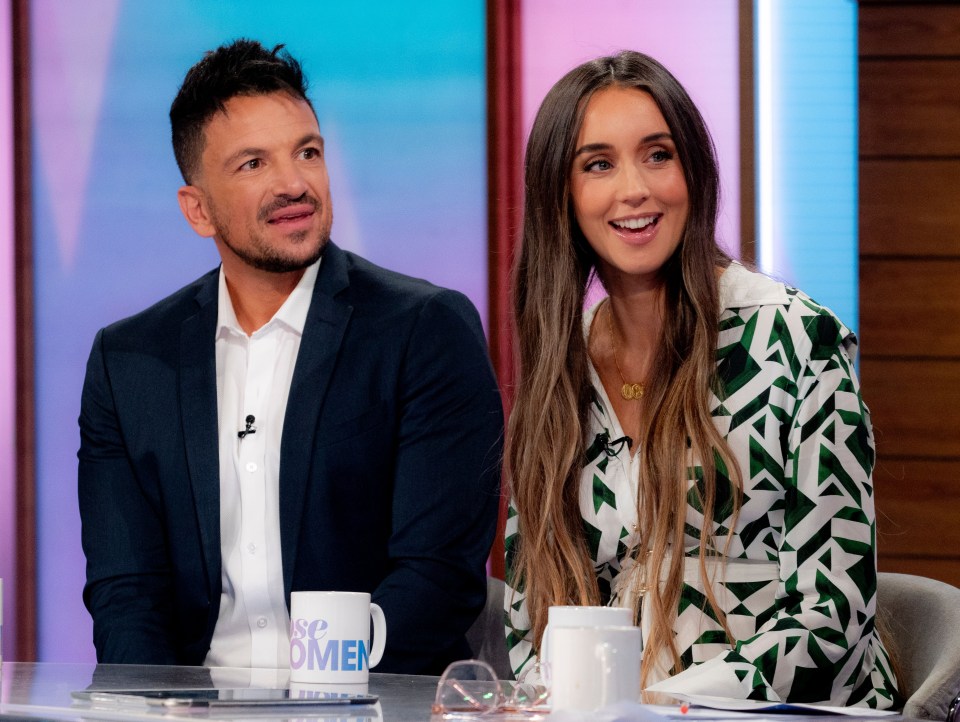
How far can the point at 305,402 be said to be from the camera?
98.2 inches

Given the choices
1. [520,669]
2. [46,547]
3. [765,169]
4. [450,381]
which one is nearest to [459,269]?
[765,169]

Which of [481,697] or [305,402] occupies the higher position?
[305,402]

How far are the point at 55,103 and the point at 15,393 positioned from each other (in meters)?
0.78

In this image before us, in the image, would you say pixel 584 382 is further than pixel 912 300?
No

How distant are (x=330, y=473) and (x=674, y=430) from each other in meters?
0.77

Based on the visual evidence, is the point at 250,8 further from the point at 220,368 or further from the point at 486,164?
the point at 220,368

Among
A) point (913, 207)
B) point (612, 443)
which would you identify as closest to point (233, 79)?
point (612, 443)

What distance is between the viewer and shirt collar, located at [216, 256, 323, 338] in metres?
2.61

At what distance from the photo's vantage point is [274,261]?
8.80ft

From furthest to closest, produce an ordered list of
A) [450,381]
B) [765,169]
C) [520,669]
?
1. [765,169]
2. [450,381]
3. [520,669]

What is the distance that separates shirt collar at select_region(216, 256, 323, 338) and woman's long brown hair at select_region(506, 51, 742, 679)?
604mm

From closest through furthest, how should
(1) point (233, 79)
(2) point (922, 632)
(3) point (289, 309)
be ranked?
(2) point (922, 632), (3) point (289, 309), (1) point (233, 79)

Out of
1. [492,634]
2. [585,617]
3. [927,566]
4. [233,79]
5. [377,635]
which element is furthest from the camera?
[927,566]

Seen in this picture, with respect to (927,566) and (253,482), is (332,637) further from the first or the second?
(927,566)
